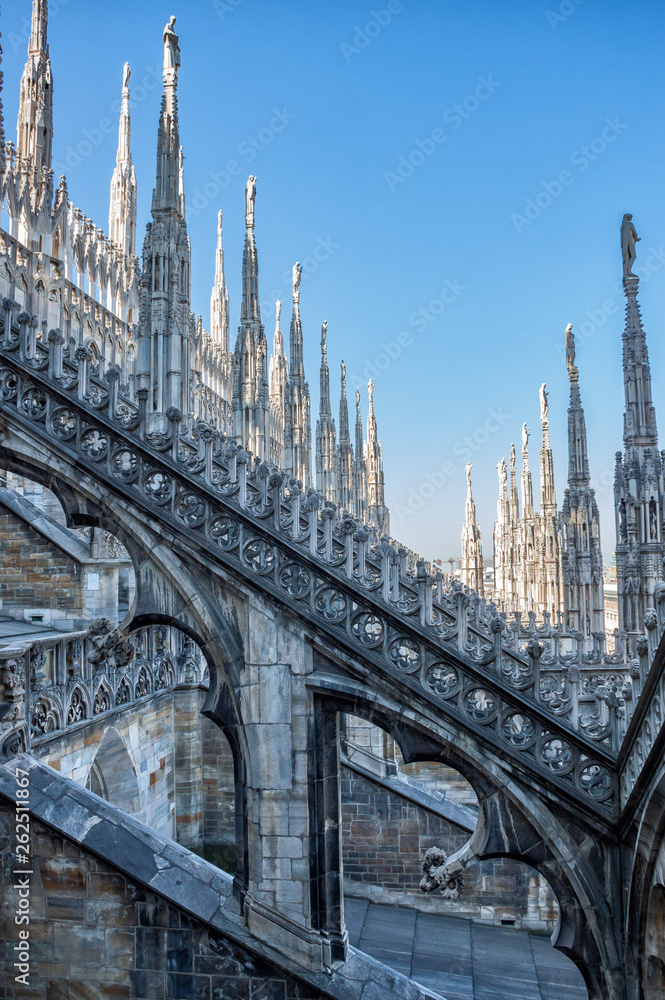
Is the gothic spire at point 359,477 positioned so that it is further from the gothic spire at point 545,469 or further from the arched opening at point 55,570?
the arched opening at point 55,570

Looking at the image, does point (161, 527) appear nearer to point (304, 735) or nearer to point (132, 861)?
point (304, 735)

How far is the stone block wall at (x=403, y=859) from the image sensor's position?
12.2 meters

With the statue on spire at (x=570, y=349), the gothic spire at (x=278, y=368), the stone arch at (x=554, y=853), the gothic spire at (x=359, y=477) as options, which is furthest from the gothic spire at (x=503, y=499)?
the stone arch at (x=554, y=853)

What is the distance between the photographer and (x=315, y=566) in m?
6.98

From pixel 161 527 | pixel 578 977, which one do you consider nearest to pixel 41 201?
pixel 161 527

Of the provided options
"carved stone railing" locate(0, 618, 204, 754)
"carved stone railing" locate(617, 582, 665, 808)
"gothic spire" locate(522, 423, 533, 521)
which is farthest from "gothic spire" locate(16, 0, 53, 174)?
"gothic spire" locate(522, 423, 533, 521)

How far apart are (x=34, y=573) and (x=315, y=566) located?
7.81 metres

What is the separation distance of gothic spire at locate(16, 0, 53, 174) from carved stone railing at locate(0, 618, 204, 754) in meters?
16.7

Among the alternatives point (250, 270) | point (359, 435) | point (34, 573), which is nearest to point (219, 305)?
point (359, 435)

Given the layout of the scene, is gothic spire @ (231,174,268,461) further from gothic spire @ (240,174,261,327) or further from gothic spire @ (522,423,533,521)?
gothic spire @ (522,423,533,521)

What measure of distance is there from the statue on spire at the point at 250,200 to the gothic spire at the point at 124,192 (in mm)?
10519

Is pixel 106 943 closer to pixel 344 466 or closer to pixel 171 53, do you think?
pixel 171 53

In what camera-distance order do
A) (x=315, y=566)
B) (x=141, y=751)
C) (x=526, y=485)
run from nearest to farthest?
(x=315, y=566)
(x=141, y=751)
(x=526, y=485)

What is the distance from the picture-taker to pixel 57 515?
16.9 meters
